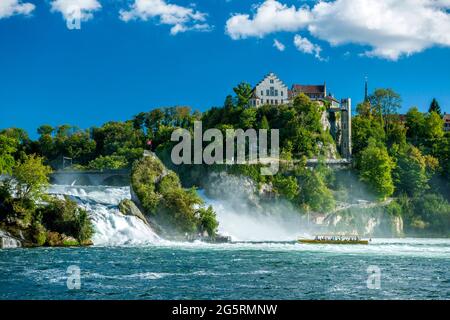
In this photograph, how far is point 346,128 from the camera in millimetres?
91938

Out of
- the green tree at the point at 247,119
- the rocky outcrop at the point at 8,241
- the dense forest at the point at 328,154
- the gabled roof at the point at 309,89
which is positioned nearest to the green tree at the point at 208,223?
the dense forest at the point at 328,154

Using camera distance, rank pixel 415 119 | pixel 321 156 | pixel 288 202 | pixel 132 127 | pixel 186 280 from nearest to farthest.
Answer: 1. pixel 186 280
2. pixel 288 202
3. pixel 321 156
4. pixel 415 119
5. pixel 132 127

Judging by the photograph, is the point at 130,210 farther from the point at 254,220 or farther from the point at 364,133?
the point at 364,133

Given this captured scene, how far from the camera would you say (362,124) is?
96.1 meters

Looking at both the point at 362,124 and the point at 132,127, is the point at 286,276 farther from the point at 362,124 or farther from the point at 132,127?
the point at 132,127

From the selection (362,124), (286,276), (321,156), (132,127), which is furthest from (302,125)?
(286,276)

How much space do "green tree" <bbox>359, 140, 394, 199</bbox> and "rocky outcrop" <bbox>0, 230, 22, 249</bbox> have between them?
47.3 m

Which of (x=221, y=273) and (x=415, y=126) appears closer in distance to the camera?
(x=221, y=273)

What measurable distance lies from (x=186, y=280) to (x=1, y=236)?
22.1 metres

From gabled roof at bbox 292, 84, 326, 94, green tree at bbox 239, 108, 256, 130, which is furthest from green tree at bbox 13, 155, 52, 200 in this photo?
gabled roof at bbox 292, 84, 326, 94

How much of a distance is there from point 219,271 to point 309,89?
7127 centimetres

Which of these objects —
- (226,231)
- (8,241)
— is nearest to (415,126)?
(226,231)
